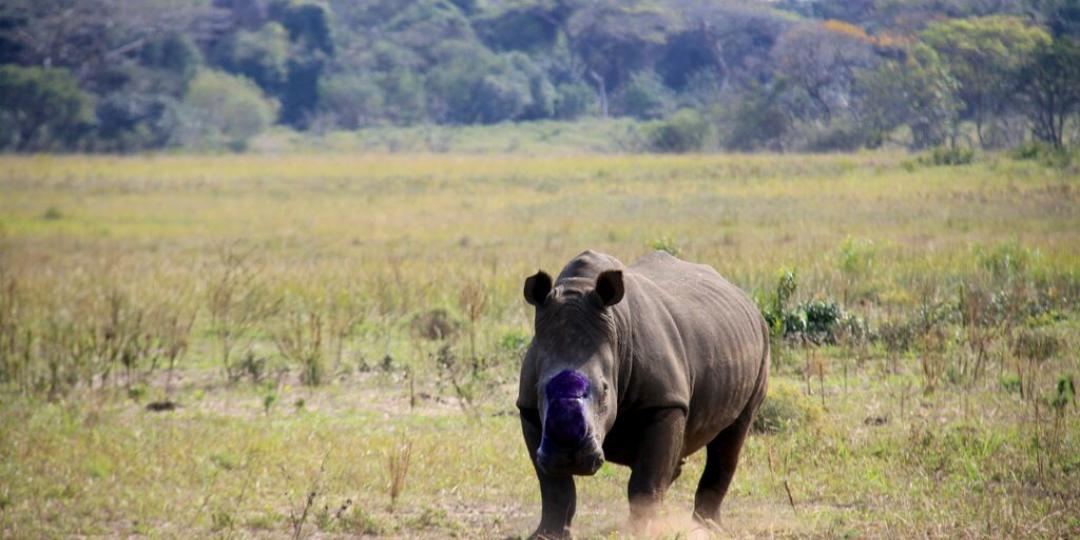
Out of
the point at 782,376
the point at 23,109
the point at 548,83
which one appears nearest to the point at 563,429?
the point at 782,376

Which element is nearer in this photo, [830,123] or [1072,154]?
[1072,154]

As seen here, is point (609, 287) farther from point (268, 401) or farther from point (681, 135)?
point (681, 135)

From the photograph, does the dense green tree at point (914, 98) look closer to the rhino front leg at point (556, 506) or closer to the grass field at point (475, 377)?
the grass field at point (475, 377)

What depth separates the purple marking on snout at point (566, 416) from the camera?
17.4ft

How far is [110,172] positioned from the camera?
1535 inches

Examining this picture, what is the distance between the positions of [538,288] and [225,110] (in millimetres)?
60981

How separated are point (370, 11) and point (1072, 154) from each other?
2463 inches

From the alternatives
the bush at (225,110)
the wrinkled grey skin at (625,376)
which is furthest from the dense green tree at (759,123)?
the wrinkled grey skin at (625,376)

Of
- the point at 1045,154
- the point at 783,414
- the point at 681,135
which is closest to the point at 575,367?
the point at 783,414

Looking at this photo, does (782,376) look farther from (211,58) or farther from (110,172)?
(211,58)

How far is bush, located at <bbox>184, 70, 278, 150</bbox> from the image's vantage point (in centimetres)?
6297

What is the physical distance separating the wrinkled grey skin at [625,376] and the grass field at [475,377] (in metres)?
0.47

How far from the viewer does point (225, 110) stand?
64750mm

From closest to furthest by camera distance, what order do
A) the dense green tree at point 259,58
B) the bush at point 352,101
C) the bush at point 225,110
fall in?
the bush at point 225,110 → the bush at point 352,101 → the dense green tree at point 259,58
